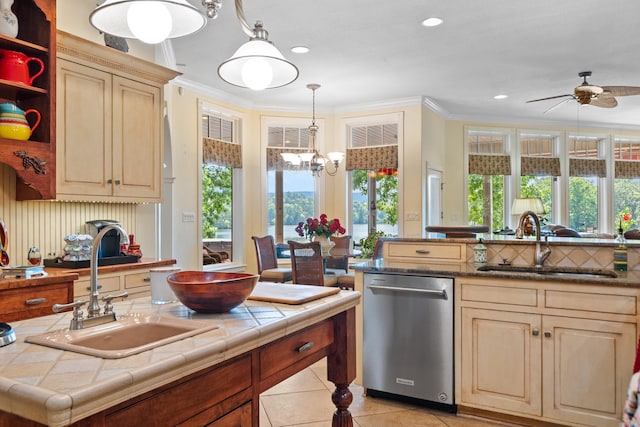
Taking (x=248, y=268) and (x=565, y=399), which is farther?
(x=248, y=268)

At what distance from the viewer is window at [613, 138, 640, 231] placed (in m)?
8.75

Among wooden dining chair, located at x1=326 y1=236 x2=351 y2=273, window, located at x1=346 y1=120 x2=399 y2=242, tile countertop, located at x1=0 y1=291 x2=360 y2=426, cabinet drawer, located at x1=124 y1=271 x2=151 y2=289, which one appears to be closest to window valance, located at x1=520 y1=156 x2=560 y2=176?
window, located at x1=346 y1=120 x2=399 y2=242

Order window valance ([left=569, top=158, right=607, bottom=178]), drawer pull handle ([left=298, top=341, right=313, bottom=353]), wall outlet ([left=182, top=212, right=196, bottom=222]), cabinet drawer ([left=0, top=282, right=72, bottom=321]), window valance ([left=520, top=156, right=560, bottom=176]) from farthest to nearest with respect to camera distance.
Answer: window valance ([left=569, top=158, right=607, bottom=178]), window valance ([left=520, top=156, right=560, bottom=176]), wall outlet ([left=182, top=212, right=196, bottom=222]), cabinet drawer ([left=0, top=282, right=72, bottom=321]), drawer pull handle ([left=298, top=341, right=313, bottom=353])

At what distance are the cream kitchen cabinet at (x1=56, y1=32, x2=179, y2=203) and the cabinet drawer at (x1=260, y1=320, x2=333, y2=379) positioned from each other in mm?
2191

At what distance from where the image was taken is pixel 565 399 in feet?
8.44

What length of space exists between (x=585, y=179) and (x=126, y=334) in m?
9.14

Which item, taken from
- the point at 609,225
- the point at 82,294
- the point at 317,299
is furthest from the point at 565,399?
the point at 609,225

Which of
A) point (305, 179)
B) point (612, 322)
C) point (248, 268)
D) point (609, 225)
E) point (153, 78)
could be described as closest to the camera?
point (612, 322)

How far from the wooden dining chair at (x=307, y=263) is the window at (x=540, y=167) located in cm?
517

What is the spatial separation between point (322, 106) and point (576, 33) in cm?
357

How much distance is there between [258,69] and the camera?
1775 millimetres

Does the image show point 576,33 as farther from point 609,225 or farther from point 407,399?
point 609,225

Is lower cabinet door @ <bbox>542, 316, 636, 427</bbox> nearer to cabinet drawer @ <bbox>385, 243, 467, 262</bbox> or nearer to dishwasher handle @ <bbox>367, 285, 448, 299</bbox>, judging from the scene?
dishwasher handle @ <bbox>367, 285, 448, 299</bbox>

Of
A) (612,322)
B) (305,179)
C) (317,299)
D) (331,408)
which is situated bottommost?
(331,408)
